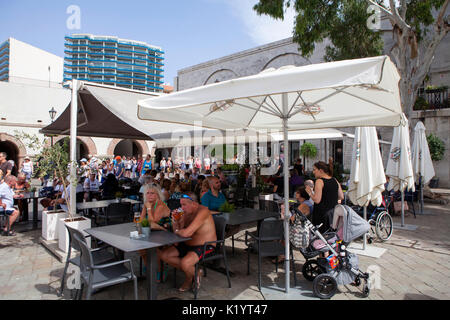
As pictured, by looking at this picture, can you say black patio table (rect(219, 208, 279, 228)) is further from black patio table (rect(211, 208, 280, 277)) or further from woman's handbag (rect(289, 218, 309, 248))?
woman's handbag (rect(289, 218, 309, 248))

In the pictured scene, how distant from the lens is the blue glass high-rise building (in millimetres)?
79812

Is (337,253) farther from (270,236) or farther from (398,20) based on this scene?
(398,20)

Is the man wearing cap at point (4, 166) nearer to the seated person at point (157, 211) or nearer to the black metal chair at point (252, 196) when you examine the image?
the seated person at point (157, 211)

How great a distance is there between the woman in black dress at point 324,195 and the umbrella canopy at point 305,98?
82cm

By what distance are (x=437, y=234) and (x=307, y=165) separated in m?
12.5

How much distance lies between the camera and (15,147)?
63.3ft

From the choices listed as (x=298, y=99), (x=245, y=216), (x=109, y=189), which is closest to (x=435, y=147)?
(x=298, y=99)

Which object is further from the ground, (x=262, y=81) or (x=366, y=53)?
(x=366, y=53)

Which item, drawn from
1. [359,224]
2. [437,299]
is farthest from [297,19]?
[437,299]

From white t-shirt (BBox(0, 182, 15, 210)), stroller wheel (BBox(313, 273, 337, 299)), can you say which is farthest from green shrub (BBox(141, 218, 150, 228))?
white t-shirt (BBox(0, 182, 15, 210))

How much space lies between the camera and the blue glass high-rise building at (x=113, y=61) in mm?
79812

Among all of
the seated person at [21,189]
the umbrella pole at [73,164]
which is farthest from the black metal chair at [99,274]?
the seated person at [21,189]

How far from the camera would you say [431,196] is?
10562 millimetres
